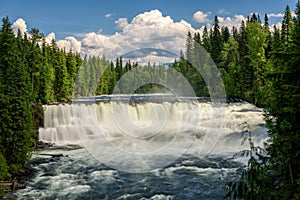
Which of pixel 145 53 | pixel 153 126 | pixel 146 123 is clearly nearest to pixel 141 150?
pixel 146 123

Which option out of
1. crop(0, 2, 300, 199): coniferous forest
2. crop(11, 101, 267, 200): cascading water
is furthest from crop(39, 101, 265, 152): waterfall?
crop(0, 2, 300, 199): coniferous forest

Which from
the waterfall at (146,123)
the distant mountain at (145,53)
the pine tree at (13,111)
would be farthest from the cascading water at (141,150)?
the distant mountain at (145,53)

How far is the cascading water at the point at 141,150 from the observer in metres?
16.1

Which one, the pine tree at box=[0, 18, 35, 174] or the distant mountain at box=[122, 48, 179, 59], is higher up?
the distant mountain at box=[122, 48, 179, 59]

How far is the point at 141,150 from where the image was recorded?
2527cm

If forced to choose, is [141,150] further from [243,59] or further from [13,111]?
[243,59]

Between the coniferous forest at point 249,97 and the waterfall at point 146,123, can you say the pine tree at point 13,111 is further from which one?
the waterfall at point 146,123

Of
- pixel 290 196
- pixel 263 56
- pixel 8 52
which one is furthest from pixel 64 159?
pixel 263 56

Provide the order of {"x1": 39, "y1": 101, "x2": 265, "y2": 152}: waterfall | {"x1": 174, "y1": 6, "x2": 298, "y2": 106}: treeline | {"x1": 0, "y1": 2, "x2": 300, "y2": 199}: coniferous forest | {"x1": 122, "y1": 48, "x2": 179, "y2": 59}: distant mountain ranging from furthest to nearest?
{"x1": 174, "y1": 6, "x2": 298, "y2": 106}: treeline
{"x1": 39, "y1": 101, "x2": 265, "y2": 152}: waterfall
{"x1": 122, "y1": 48, "x2": 179, "y2": 59}: distant mountain
{"x1": 0, "y1": 2, "x2": 300, "y2": 199}: coniferous forest

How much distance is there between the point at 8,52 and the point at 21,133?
4.86 meters

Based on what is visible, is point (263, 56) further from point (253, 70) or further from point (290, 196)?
point (290, 196)

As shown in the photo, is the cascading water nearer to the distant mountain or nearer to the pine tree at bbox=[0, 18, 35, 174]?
the pine tree at bbox=[0, 18, 35, 174]

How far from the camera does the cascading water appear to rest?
1608 cm

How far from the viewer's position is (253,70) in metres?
46.1
